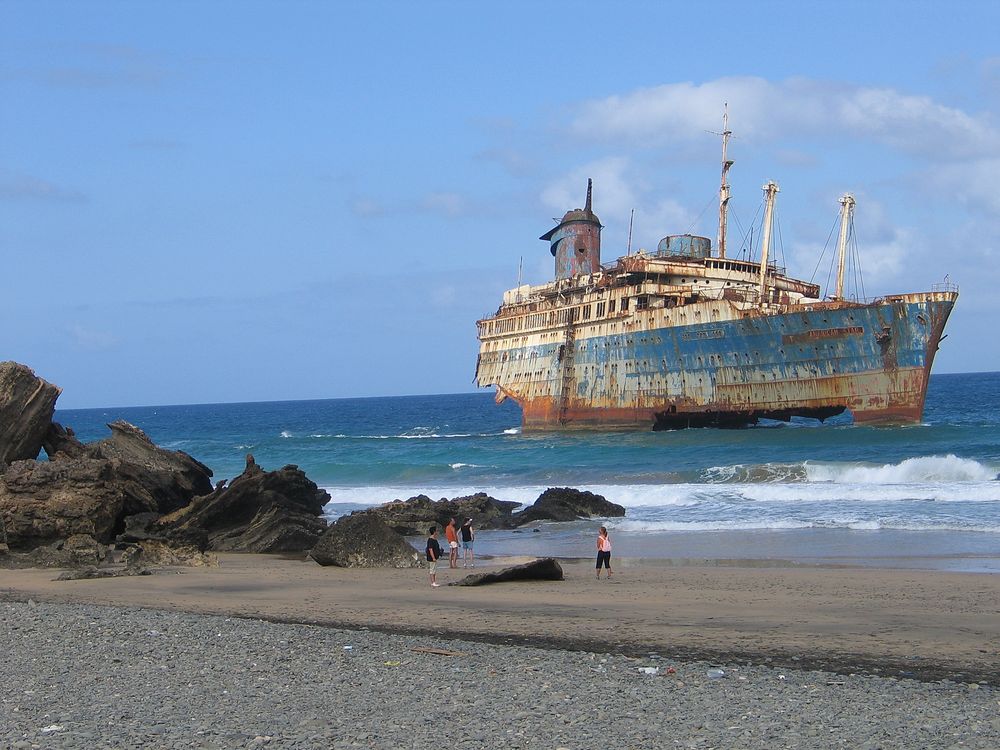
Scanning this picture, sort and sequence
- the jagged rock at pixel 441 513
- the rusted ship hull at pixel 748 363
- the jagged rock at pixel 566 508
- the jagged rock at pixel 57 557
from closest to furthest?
the jagged rock at pixel 57 557, the jagged rock at pixel 441 513, the jagged rock at pixel 566 508, the rusted ship hull at pixel 748 363

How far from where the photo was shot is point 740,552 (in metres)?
17.1

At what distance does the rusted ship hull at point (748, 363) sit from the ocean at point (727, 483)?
3.87ft

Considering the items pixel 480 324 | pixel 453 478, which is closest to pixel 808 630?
pixel 453 478

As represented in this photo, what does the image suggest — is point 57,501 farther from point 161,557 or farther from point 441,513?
point 441,513

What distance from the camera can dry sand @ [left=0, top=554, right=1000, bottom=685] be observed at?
8117mm

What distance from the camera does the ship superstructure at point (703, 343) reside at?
134 feet

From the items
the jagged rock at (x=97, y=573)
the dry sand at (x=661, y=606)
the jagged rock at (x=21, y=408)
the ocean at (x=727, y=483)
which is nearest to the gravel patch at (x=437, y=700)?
the dry sand at (x=661, y=606)

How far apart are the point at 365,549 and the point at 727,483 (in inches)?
666

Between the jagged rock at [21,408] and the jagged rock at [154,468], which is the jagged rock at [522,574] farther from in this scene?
the jagged rock at [21,408]

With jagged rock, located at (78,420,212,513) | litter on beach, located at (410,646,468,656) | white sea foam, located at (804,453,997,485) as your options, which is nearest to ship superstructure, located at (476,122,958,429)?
white sea foam, located at (804,453,997,485)

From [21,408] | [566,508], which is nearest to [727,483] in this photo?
[566,508]

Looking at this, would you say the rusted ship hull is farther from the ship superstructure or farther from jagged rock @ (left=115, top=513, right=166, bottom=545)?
jagged rock @ (left=115, top=513, right=166, bottom=545)

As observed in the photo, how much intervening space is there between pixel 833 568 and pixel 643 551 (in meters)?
3.84

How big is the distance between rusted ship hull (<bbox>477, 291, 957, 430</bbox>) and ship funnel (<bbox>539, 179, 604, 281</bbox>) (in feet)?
24.9
